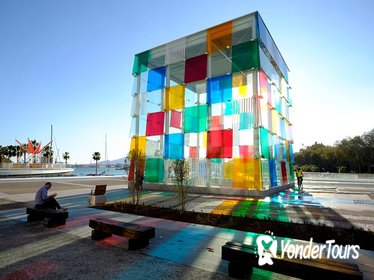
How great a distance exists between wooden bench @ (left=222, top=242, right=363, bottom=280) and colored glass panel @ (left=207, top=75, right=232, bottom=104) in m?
17.5

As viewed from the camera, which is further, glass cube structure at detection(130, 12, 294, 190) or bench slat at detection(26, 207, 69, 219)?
glass cube structure at detection(130, 12, 294, 190)

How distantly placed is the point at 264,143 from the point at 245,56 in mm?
7447

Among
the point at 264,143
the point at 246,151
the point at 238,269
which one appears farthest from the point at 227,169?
the point at 238,269

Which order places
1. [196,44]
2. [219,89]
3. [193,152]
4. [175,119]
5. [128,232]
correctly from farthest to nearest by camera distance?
1. [175,119]
2. [196,44]
3. [193,152]
4. [219,89]
5. [128,232]

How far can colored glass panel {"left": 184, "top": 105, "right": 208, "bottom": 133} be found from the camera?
2233 centimetres

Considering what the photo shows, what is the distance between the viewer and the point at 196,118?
74.6 ft

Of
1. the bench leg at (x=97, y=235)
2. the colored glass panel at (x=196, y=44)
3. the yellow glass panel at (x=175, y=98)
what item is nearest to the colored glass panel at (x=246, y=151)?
the yellow glass panel at (x=175, y=98)

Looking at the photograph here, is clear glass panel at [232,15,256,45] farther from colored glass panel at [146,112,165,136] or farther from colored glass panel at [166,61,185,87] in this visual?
colored glass panel at [146,112,165,136]

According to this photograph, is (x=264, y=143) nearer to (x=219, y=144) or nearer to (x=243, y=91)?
(x=219, y=144)

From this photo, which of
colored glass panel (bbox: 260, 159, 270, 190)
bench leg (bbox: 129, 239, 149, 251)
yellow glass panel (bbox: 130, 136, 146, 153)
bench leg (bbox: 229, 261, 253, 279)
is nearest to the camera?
bench leg (bbox: 229, 261, 253, 279)

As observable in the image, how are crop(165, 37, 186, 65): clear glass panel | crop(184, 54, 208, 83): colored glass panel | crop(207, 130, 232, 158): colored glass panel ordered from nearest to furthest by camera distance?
crop(207, 130, 232, 158): colored glass panel, crop(184, 54, 208, 83): colored glass panel, crop(165, 37, 186, 65): clear glass panel

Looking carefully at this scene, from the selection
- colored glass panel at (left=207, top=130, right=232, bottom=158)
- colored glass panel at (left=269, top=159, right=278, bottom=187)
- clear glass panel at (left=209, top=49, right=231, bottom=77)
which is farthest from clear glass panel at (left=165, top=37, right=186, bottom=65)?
colored glass panel at (left=269, top=159, right=278, bottom=187)

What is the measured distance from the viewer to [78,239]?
24.1ft

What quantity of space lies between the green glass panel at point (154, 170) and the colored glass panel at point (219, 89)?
7.79m
